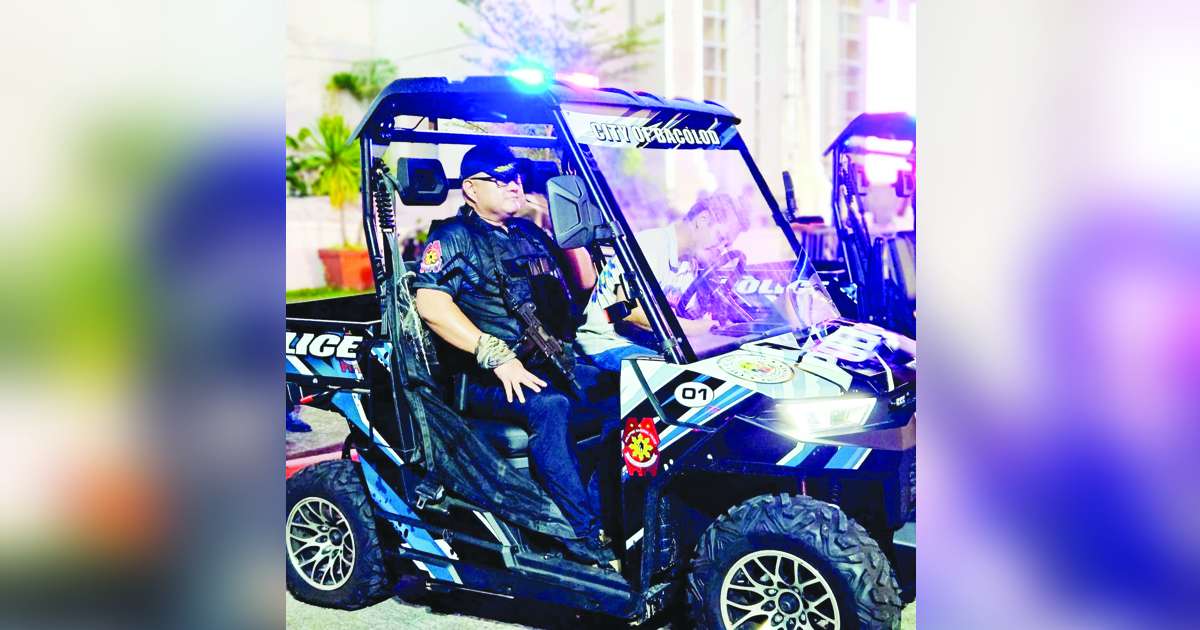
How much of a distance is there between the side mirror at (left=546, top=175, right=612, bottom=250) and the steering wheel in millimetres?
324

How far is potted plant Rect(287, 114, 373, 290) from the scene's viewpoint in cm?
388

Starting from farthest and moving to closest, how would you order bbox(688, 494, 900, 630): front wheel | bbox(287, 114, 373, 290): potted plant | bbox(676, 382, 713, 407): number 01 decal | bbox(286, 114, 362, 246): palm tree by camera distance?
bbox(286, 114, 362, 246): palm tree < bbox(287, 114, 373, 290): potted plant < bbox(676, 382, 713, 407): number 01 decal < bbox(688, 494, 900, 630): front wheel

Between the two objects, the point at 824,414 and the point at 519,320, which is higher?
the point at 519,320

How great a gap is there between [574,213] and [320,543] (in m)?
1.51

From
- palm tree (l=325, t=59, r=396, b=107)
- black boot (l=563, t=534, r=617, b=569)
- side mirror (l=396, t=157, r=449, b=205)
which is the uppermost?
palm tree (l=325, t=59, r=396, b=107)

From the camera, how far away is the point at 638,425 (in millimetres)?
3182

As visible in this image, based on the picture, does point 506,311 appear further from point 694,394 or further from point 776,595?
point 776,595

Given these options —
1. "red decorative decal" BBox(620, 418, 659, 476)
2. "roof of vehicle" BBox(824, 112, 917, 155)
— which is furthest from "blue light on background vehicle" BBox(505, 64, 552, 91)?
"roof of vehicle" BBox(824, 112, 917, 155)

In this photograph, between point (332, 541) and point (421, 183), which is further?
point (332, 541)

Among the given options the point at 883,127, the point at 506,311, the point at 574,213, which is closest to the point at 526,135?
the point at 574,213

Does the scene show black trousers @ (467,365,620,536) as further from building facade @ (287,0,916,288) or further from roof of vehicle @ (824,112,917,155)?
roof of vehicle @ (824,112,917,155)
